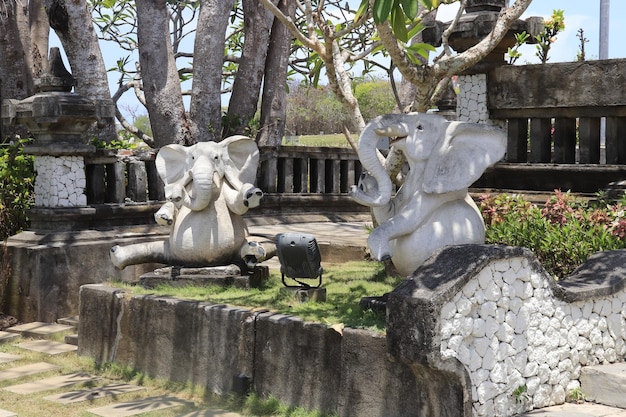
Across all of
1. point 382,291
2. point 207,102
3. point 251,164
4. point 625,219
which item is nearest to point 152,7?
point 207,102

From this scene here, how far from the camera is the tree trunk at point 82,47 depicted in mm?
11969

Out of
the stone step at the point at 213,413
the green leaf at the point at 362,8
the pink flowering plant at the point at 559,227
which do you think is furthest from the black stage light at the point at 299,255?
the green leaf at the point at 362,8

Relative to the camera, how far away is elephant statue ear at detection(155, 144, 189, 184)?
891 centimetres

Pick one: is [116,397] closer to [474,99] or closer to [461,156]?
[461,156]

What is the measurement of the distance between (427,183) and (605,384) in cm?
176

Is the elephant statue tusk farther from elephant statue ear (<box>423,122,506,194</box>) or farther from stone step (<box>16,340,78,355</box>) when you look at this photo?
stone step (<box>16,340,78,355</box>)

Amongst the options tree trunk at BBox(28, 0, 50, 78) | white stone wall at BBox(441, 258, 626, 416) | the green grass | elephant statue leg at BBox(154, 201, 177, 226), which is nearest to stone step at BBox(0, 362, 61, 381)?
elephant statue leg at BBox(154, 201, 177, 226)

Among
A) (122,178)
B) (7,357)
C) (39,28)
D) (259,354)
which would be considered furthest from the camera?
(39,28)

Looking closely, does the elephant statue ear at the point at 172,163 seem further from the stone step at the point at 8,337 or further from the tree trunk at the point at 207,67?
the tree trunk at the point at 207,67

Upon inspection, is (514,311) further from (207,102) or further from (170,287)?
(207,102)

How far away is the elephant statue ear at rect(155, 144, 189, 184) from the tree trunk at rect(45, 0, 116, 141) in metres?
3.20

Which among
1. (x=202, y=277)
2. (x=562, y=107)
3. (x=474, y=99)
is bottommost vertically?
(x=202, y=277)

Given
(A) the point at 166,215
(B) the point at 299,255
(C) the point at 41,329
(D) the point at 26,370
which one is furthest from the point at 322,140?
(B) the point at 299,255

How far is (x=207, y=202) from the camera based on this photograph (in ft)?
28.0
